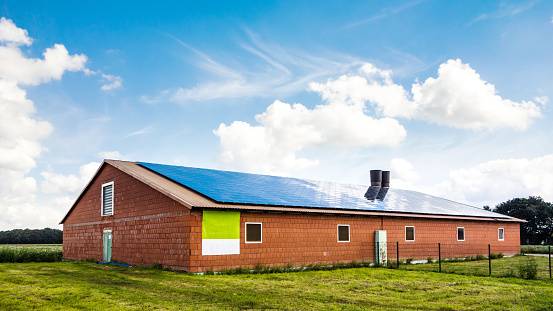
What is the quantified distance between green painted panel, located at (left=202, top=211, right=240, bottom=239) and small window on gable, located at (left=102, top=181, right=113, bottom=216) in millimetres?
9576

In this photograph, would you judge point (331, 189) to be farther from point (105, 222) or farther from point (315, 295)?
point (315, 295)

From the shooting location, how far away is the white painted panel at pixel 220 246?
20328 mm

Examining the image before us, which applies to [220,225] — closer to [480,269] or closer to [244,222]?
[244,222]

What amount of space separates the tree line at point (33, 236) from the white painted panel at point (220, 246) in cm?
5904

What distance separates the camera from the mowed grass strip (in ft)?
41.3

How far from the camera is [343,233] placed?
2612 cm

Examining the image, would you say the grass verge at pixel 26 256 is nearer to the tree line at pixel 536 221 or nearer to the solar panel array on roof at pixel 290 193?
the solar panel array on roof at pixel 290 193

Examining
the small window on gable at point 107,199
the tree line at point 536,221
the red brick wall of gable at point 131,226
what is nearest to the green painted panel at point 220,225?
the red brick wall of gable at point 131,226

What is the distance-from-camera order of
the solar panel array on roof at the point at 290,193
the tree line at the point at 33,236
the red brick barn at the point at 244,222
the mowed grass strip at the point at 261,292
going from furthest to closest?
the tree line at the point at 33,236, the solar panel array on roof at the point at 290,193, the red brick barn at the point at 244,222, the mowed grass strip at the point at 261,292

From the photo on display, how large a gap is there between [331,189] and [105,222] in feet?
48.1

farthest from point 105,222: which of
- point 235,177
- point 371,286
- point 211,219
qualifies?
point 371,286

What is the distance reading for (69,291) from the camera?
14633 millimetres

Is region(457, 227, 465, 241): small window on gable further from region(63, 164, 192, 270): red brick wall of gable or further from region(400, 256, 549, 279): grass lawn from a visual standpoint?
region(63, 164, 192, 270): red brick wall of gable

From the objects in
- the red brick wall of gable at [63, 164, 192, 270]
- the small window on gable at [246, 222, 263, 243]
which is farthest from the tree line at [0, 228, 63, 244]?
the small window on gable at [246, 222, 263, 243]
